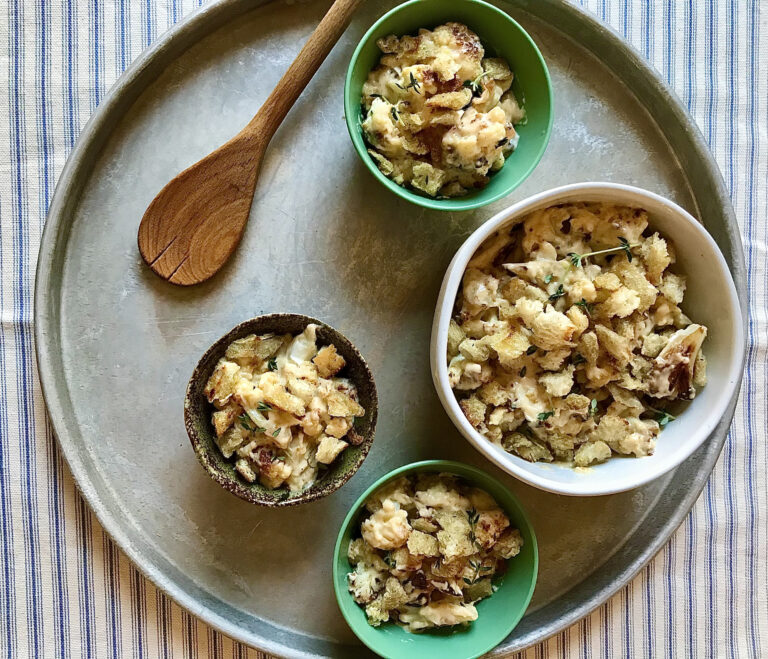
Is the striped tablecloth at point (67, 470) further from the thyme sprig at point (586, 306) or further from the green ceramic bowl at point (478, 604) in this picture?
the thyme sprig at point (586, 306)

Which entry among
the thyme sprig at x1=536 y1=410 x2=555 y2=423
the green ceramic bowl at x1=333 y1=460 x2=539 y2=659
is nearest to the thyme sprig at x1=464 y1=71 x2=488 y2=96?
the thyme sprig at x1=536 y1=410 x2=555 y2=423

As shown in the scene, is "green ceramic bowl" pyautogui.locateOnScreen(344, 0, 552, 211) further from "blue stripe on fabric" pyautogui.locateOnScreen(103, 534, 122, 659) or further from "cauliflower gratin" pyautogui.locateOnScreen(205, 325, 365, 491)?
"blue stripe on fabric" pyautogui.locateOnScreen(103, 534, 122, 659)

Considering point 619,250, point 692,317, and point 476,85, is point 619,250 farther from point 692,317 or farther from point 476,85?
point 476,85

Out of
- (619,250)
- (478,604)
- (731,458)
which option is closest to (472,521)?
(478,604)

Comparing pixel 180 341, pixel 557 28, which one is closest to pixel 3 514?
pixel 180 341

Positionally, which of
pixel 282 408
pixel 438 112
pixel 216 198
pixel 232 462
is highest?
pixel 438 112

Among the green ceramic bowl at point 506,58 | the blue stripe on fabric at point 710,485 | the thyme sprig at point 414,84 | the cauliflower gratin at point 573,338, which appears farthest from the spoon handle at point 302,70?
the blue stripe on fabric at point 710,485
